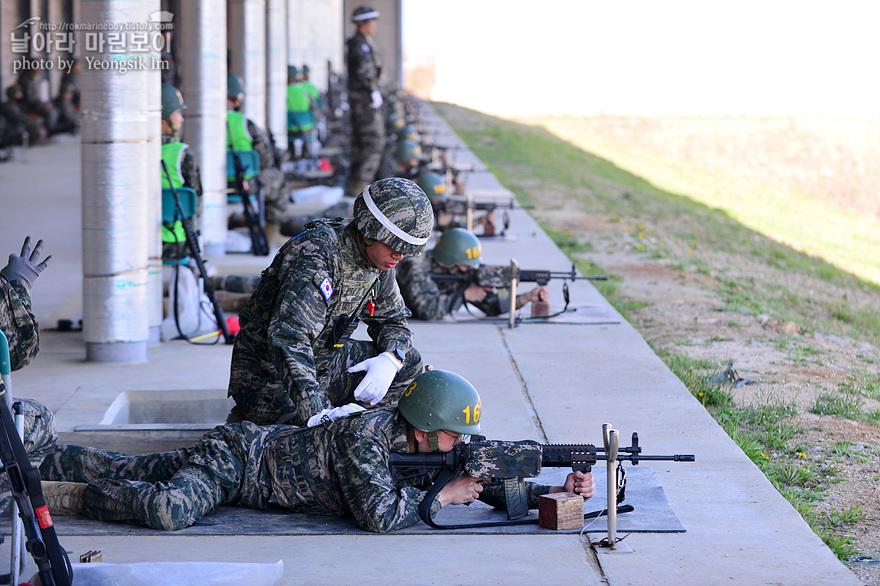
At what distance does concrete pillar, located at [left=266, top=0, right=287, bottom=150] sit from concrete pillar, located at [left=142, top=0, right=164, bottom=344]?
10.0 metres

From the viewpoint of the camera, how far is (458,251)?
328 inches

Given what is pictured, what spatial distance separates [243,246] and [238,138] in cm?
114

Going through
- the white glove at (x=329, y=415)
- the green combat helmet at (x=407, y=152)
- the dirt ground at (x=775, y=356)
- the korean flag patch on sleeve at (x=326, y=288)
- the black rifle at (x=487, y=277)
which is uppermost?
the green combat helmet at (x=407, y=152)

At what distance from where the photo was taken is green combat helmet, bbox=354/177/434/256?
4.72 metres

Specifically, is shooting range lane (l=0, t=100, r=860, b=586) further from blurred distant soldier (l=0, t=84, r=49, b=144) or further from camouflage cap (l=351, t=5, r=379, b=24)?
blurred distant soldier (l=0, t=84, r=49, b=144)

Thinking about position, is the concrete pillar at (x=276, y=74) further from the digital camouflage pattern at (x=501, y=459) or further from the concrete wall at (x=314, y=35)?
the digital camouflage pattern at (x=501, y=459)

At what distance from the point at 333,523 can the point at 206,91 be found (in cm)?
715

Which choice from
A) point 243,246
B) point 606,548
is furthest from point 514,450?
point 243,246

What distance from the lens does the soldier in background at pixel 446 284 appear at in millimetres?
8250

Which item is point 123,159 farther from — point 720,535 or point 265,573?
point 720,535

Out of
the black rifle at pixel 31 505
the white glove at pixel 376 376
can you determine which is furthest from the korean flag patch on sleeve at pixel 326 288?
the black rifle at pixel 31 505

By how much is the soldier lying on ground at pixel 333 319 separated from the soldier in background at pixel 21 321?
0.98 m

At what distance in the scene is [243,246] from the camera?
38.2 ft

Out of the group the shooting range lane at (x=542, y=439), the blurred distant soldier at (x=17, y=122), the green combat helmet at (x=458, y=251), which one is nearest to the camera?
the shooting range lane at (x=542, y=439)
